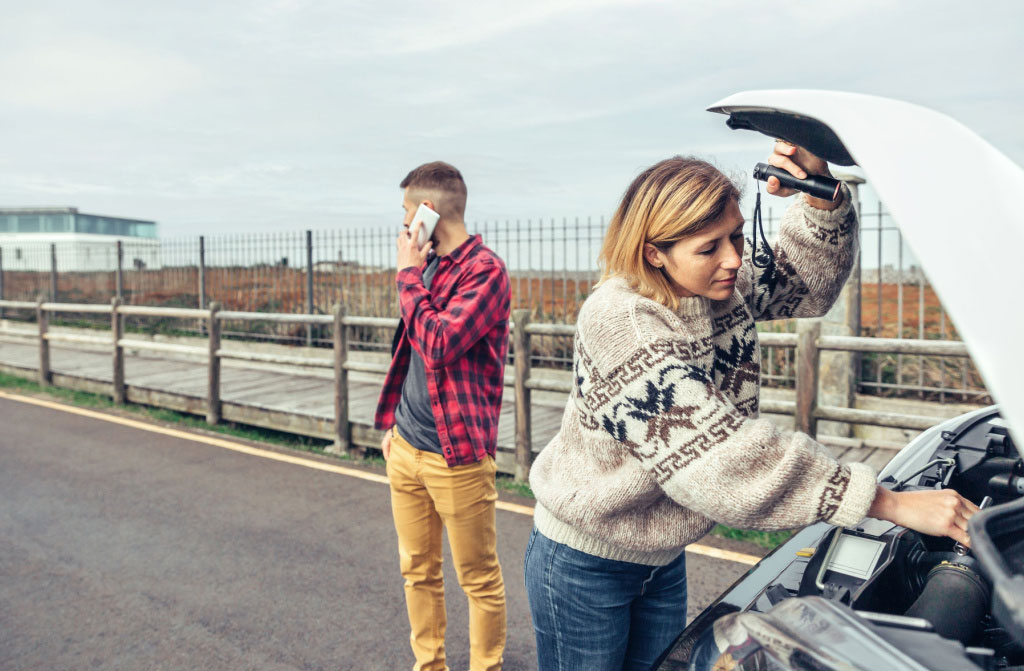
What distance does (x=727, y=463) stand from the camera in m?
1.37

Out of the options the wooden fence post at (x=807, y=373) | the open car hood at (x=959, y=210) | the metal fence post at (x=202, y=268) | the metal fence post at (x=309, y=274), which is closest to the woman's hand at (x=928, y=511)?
the open car hood at (x=959, y=210)

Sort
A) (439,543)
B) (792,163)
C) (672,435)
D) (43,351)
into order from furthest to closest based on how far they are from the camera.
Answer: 1. (43,351)
2. (439,543)
3. (792,163)
4. (672,435)

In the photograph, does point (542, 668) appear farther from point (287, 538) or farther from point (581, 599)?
point (287, 538)

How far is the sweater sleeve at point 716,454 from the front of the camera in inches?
52.9

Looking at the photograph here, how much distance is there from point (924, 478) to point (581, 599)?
2.91 ft

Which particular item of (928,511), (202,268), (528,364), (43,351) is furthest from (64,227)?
(928,511)

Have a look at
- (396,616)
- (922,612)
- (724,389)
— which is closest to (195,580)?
(396,616)

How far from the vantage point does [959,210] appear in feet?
3.32

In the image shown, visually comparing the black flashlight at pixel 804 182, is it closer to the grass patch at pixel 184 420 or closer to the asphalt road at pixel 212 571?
the asphalt road at pixel 212 571

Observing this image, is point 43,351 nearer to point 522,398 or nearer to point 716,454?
point 522,398

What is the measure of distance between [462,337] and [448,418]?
300 mm

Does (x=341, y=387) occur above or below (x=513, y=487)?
above

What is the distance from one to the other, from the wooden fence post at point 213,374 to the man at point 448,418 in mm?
5890

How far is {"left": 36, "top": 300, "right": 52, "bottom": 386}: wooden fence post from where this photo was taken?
36.8ft
